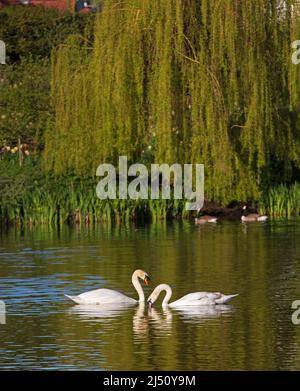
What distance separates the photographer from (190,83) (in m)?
26.9

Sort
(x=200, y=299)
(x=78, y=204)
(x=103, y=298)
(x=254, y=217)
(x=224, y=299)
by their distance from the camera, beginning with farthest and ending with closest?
1. (x=78, y=204)
2. (x=254, y=217)
3. (x=103, y=298)
4. (x=224, y=299)
5. (x=200, y=299)

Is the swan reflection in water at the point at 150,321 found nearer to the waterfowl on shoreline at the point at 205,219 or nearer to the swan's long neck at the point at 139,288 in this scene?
the swan's long neck at the point at 139,288

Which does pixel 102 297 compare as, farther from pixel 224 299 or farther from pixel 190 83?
pixel 190 83

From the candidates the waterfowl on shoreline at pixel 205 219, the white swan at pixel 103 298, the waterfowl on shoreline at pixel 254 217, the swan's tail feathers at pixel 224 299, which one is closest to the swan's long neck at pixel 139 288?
the white swan at pixel 103 298

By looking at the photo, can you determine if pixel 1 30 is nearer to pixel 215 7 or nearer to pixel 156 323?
pixel 215 7

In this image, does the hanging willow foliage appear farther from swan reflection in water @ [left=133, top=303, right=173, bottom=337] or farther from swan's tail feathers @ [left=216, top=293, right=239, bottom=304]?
swan reflection in water @ [left=133, top=303, right=173, bottom=337]

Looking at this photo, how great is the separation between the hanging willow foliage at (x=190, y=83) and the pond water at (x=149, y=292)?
1647 mm

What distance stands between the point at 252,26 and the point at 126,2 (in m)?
2.70

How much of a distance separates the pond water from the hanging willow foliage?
165 cm

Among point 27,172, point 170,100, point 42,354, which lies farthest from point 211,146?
point 42,354

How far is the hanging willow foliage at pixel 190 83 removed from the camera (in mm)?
26781

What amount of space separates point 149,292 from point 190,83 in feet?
22.4

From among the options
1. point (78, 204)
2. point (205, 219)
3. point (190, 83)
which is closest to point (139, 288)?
point (190, 83)

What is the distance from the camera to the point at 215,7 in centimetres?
2669
